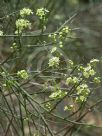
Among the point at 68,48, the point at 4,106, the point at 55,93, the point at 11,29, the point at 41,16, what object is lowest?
the point at 55,93

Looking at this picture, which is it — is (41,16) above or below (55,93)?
above

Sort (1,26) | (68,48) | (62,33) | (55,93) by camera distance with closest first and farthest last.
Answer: (55,93) < (62,33) < (1,26) < (68,48)

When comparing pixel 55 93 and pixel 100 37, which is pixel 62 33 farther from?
pixel 100 37

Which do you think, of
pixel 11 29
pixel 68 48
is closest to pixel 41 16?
pixel 11 29

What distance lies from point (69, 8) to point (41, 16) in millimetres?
4480

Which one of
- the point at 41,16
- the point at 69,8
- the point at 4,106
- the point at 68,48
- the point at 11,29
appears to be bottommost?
the point at 4,106

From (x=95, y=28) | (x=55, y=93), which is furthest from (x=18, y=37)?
(x=95, y=28)

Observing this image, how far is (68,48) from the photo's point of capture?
615 cm

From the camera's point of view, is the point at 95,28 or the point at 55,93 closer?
the point at 55,93

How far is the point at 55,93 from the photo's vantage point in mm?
2951

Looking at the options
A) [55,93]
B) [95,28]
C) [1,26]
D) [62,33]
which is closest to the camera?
[55,93]

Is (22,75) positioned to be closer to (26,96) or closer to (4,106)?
(26,96)

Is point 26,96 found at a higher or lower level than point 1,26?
lower

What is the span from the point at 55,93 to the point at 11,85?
0.33 metres
